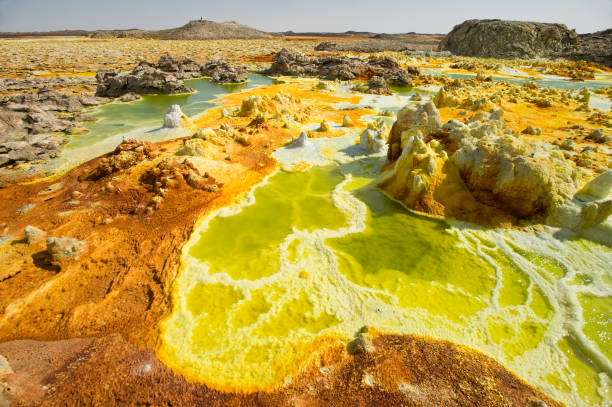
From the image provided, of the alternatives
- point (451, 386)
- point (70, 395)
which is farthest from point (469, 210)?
point (70, 395)

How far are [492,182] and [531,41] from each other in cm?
7893

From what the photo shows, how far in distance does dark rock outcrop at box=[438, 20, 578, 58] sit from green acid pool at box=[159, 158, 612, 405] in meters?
78.1

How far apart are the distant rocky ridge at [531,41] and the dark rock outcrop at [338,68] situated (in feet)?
137

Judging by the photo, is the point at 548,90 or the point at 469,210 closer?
the point at 469,210

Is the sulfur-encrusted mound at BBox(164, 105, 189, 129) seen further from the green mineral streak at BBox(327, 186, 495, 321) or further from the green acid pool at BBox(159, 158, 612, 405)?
the green mineral streak at BBox(327, 186, 495, 321)

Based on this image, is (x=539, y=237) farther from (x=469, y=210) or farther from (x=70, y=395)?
(x=70, y=395)

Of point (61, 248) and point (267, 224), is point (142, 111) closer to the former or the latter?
point (61, 248)

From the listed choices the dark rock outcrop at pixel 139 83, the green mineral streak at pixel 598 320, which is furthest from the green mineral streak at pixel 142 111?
the green mineral streak at pixel 598 320

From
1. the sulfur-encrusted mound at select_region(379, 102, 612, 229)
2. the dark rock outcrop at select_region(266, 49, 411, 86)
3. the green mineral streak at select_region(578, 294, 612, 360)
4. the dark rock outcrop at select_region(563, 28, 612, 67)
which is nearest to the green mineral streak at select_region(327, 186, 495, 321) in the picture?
the sulfur-encrusted mound at select_region(379, 102, 612, 229)

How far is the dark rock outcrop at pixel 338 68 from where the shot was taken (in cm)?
3879

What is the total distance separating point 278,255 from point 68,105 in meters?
26.3

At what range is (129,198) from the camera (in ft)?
34.8

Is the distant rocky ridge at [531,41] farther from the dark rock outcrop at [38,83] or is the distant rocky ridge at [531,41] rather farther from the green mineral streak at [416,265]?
the dark rock outcrop at [38,83]

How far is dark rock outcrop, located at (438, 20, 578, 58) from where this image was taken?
203 ft
